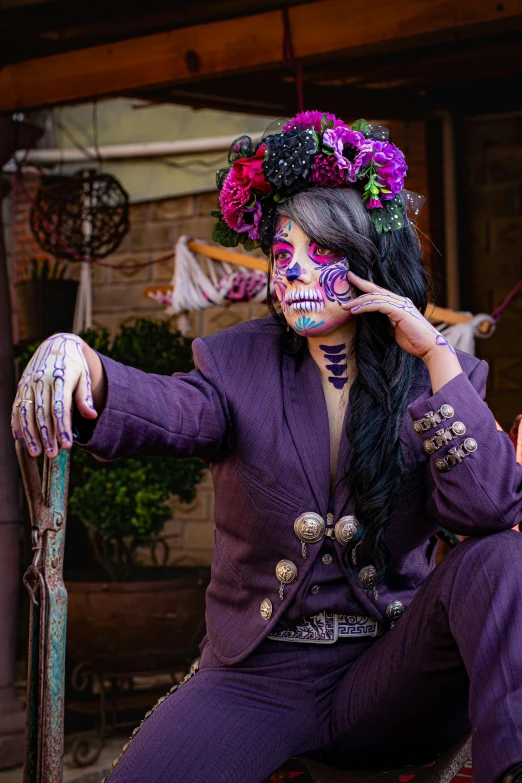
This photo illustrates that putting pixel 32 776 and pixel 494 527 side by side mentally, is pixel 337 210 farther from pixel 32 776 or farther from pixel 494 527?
pixel 32 776

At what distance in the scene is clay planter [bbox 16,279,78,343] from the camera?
5.86 meters

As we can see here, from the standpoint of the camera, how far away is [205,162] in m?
6.32

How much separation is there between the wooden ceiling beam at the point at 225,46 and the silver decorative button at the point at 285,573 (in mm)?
1825

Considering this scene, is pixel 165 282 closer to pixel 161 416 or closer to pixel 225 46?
pixel 225 46

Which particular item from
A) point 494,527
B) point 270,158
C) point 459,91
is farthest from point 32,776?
point 459,91

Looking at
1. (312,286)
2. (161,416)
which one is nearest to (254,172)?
(312,286)

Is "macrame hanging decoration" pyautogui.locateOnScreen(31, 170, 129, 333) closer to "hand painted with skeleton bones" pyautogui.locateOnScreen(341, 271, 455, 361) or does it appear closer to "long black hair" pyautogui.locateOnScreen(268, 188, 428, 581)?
"long black hair" pyautogui.locateOnScreen(268, 188, 428, 581)

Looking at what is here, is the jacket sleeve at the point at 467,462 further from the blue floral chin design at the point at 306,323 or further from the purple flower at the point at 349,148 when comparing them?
the purple flower at the point at 349,148

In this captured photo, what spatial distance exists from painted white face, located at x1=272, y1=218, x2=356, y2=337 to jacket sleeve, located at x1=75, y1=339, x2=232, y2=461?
0.63ft

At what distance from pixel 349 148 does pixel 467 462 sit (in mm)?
667

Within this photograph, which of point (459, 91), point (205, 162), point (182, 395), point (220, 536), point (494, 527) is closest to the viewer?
point (494, 527)

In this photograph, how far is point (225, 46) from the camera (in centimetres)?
340

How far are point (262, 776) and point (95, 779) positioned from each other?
6.66 feet

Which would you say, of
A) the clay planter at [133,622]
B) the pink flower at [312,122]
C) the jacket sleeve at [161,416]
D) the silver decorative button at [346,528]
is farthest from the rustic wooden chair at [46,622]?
the clay planter at [133,622]
